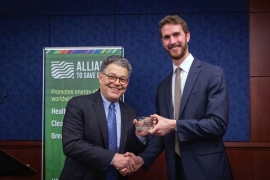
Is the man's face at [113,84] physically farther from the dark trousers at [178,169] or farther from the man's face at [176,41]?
the dark trousers at [178,169]

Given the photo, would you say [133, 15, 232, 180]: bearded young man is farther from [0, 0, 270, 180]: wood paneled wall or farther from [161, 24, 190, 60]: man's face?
[0, 0, 270, 180]: wood paneled wall

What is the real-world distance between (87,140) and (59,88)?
3.97ft

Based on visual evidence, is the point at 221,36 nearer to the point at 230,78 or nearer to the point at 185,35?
the point at 230,78

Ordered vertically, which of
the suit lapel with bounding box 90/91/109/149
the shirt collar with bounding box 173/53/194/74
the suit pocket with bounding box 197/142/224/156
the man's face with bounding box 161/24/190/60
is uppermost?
the man's face with bounding box 161/24/190/60

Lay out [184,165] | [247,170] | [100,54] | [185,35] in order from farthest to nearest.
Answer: [247,170] < [100,54] < [185,35] < [184,165]

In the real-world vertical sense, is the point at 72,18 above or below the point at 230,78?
above

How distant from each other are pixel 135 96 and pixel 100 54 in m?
0.78

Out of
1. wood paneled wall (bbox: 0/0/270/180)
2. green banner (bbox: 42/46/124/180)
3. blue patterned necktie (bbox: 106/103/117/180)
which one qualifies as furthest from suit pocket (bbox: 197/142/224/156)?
wood paneled wall (bbox: 0/0/270/180)

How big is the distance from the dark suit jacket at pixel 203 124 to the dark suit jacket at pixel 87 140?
452 millimetres

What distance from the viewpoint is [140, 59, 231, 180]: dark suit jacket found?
238 centimetres

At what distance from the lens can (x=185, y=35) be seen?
2615 mm

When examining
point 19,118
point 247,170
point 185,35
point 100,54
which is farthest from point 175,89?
point 19,118

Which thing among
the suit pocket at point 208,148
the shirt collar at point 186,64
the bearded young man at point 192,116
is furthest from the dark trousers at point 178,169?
the shirt collar at point 186,64

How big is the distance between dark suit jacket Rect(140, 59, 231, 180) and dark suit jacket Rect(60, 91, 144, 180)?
45cm
